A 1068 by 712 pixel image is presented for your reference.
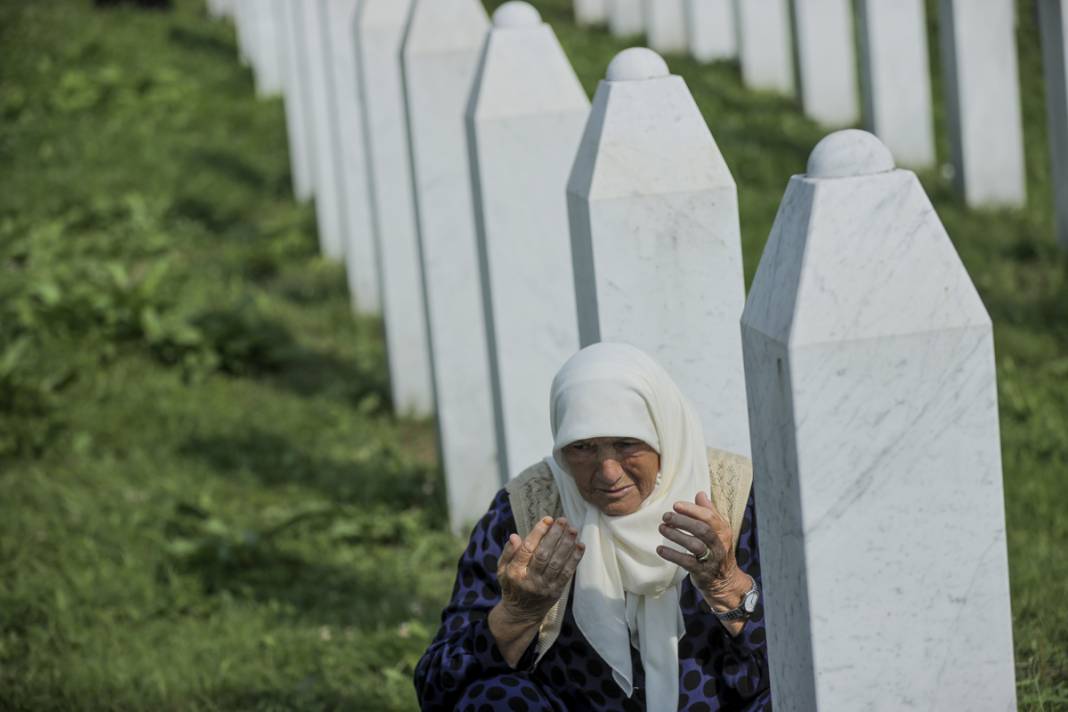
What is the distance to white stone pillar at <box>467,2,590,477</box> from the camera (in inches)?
221

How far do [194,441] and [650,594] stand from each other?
499cm

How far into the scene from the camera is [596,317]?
4.34m

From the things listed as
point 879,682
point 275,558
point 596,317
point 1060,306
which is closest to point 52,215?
point 275,558

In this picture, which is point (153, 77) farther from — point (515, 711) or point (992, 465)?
point (992, 465)

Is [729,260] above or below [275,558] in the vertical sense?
above

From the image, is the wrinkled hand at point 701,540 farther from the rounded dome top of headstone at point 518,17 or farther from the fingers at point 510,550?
the rounded dome top of headstone at point 518,17

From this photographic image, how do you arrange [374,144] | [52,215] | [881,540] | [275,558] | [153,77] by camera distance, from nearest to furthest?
[881,540] < [275,558] < [374,144] < [52,215] < [153,77]

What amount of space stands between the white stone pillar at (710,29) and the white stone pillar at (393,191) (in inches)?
265

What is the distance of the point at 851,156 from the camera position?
2.71 m

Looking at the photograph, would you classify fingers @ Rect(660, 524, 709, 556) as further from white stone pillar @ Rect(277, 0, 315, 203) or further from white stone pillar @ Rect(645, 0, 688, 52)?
white stone pillar @ Rect(645, 0, 688, 52)

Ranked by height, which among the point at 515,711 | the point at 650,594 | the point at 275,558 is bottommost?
the point at 275,558

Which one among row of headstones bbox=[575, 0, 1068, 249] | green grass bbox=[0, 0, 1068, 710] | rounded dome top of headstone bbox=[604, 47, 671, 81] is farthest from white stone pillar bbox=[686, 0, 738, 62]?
rounded dome top of headstone bbox=[604, 47, 671, 81]

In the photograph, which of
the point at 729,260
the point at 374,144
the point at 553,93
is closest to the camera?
the point at 729,260

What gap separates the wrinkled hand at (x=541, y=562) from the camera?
142 inches
